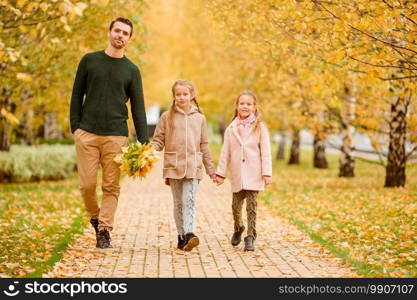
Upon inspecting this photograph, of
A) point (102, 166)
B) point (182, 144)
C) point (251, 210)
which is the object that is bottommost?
point (251, 210)

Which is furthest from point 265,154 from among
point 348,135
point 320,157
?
point 320,157

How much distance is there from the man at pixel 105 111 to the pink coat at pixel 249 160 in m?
1.11

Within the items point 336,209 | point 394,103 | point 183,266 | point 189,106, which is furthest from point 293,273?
point 394,103

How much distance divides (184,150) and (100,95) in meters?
1.15

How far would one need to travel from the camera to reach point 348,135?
1900 centimetres

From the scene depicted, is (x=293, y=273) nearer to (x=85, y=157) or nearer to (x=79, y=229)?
(x=85, y=157)

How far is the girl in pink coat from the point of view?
786cm

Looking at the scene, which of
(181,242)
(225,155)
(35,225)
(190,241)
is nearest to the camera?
(190,241)

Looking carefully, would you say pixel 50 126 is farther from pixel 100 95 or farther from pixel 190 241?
pixel 190 241

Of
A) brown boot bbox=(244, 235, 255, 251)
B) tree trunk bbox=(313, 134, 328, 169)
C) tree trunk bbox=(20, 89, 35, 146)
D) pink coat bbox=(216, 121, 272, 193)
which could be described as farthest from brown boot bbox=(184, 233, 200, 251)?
tree trunk bbox=(313, 134, 328, 169)

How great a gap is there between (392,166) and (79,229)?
29.1 ft

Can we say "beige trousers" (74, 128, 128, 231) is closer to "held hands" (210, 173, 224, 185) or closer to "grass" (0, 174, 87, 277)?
"grass" (0, 174, 87, 277)

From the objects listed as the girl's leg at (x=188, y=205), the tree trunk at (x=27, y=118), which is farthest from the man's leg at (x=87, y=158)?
the tree trunk at (x=27, y=118)

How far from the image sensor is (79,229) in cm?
992
